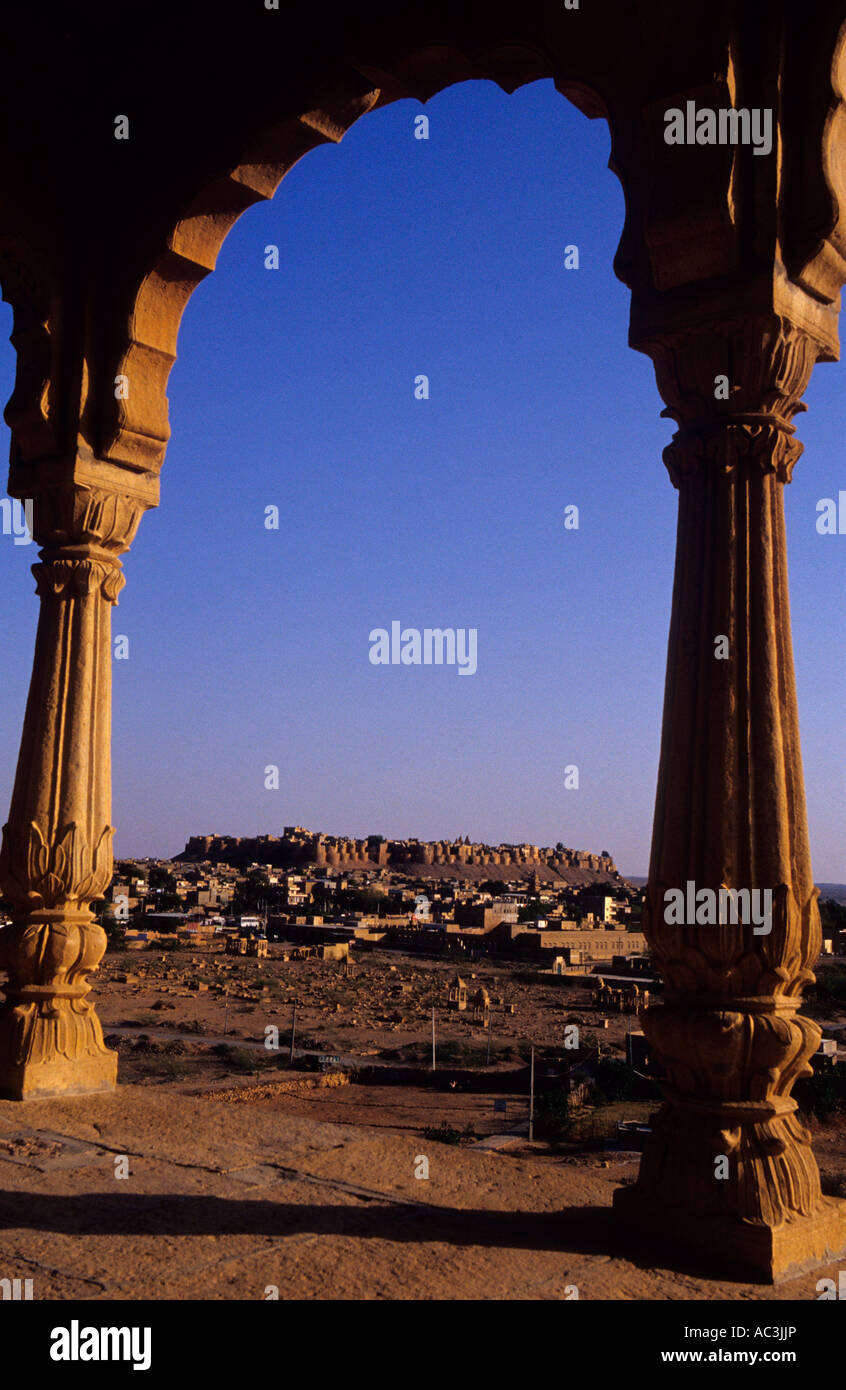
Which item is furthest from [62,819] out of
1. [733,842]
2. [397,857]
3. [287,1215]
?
[397,857]

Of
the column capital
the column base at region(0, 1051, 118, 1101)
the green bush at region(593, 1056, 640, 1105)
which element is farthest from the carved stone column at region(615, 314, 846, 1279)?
the green bush at region(593, 1056, 640, 1105)

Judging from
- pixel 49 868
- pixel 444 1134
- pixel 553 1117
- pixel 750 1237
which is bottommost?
pixel 553 1117

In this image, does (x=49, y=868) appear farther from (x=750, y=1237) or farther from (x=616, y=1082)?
(x=616, y=1082)

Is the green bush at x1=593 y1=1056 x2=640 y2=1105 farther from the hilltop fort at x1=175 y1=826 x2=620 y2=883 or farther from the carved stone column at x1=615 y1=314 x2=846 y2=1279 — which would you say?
the hilltop fort at x1=175 y1=826 x2=620 y2=883

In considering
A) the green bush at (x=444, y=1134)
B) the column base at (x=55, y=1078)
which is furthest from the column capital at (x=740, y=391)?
the green bush at (x=444, y=1134)

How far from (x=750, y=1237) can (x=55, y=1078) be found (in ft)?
10.6

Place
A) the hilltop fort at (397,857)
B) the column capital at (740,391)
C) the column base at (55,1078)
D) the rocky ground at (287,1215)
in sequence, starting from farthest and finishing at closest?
the hilltop fort at (397,857), the column base at (55,1078), the column capital at (740,391), the rocky ground at (287,1215)

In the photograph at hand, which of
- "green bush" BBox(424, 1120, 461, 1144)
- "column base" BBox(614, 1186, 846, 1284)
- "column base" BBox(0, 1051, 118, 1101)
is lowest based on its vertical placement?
"green bush" BBox(424, 1120, 461, 1144)

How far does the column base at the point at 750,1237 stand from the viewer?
289 cm

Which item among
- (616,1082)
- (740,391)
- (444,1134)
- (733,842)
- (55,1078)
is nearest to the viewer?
(733,842)

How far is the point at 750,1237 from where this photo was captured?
292 cm

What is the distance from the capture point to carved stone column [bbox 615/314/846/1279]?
3.01 m

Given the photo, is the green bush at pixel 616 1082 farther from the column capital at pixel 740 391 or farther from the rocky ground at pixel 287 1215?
the column capital at pixel 740 391

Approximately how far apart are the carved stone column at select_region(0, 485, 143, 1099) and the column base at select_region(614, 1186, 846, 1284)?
2.88 m
